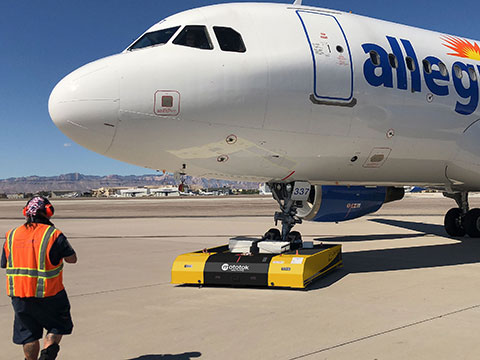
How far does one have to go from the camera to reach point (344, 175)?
952cm

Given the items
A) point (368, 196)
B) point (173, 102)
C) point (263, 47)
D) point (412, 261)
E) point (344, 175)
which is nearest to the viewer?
point (173, 102)

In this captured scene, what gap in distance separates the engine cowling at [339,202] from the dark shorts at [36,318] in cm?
689

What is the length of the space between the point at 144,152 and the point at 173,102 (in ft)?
3.12

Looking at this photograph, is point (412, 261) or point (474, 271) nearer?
point (474, 271)

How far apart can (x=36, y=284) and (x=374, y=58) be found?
7.37 meters

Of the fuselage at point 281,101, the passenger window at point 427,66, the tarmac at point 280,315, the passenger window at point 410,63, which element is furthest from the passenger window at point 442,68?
the tarmac at point 280,315

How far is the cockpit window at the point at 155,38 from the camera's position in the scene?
7.84 m

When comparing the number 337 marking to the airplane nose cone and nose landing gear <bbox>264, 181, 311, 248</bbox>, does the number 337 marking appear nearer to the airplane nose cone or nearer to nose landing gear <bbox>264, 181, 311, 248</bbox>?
nose landing gear <bbox>264, 181, 311, 248</bbox>

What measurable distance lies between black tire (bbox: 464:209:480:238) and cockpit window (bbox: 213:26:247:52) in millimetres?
10754

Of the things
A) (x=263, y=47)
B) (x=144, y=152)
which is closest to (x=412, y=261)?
(x=263, y=47)

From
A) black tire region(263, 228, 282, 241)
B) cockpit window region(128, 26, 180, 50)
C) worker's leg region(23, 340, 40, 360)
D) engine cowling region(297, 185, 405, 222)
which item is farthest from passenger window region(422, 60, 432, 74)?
worker's leg region(23, 340, 40, 360)

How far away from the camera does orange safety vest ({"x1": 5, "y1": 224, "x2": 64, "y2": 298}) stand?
3869mm

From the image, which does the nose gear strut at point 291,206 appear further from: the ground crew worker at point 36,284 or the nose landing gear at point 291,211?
the ground crew worker at point 36,284

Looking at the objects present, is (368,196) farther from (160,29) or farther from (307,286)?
(160,29)
